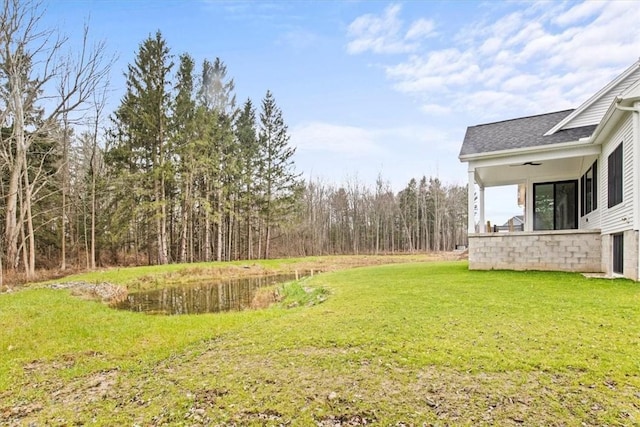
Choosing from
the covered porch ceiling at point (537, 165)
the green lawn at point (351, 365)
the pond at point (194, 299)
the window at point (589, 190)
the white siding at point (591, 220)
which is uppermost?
the covered porch ceiling at point (537, 165)

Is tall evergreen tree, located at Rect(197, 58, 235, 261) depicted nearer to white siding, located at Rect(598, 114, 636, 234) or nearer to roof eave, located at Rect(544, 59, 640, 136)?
roof eave, located at Rect(544, 59, 640, 136)

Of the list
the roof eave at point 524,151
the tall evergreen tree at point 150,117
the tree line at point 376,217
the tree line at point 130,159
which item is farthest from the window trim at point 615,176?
the tree line at point 376,217

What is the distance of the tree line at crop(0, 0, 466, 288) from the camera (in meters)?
12.8

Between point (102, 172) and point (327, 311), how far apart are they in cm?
2226

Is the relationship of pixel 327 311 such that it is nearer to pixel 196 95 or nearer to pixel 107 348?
pixel 107 348

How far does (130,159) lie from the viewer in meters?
19.3

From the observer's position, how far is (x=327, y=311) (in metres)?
6.16

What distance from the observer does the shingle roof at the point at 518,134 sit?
9625 millimetres

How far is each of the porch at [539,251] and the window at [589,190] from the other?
1.39m

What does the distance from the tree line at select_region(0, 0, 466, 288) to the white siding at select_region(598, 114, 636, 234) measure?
52.2ft

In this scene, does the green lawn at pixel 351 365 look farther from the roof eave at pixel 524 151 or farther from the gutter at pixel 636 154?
the roof eave at pixel 524 151

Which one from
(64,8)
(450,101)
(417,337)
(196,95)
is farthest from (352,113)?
(417,337)

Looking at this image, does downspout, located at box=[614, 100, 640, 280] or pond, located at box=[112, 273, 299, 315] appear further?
pond, located at box=[112, 273, 299, 315]

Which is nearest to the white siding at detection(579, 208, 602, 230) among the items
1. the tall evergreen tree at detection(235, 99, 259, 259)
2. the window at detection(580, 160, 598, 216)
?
the window at detection(580, 160, 598, 216)
